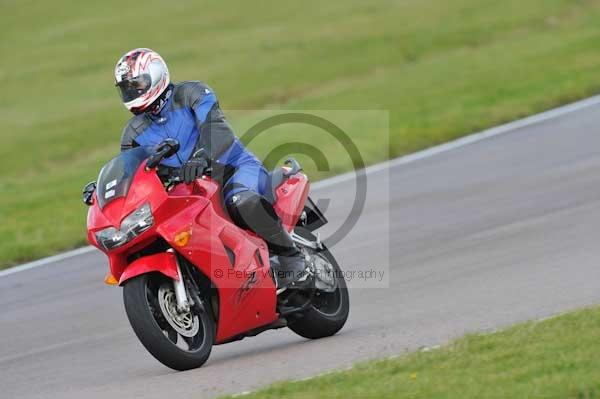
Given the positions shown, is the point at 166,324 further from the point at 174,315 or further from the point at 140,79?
the point at 140,79

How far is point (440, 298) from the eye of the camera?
8680mm

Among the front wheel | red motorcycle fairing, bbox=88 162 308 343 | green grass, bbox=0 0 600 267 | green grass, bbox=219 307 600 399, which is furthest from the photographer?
green grass, bbox=0 0 600 267

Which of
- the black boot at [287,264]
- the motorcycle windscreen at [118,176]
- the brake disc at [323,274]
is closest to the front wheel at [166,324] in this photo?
the motorcycle windscreen at [118,176]

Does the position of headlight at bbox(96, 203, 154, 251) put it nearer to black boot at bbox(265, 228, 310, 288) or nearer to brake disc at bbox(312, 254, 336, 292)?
black boot at bbox(265, 228, 310, 288)

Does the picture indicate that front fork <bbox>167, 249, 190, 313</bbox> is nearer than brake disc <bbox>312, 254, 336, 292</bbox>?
Yes

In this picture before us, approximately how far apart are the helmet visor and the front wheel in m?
1.20

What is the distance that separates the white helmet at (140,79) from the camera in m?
7.39

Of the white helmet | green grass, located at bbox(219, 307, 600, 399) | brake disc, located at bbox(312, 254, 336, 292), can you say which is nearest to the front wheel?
green grass, located at bbox(219, 307, 600, 399)

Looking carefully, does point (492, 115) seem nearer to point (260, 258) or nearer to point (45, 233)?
point (45, 233)

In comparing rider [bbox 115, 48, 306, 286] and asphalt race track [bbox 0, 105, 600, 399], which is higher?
rider [bbox 115, 48, 306, 286]

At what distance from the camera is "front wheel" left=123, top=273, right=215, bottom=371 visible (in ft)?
22.0

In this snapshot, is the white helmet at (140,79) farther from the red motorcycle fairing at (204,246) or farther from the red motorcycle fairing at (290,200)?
the red motorcycle fairing at (290,200)

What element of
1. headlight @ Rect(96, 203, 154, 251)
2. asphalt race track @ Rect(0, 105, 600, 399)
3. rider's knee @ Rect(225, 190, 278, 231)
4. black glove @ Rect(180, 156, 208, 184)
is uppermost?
black glove @ Rect(180, 156, 208, 184)

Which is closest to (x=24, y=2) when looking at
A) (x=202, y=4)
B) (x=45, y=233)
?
(x=202, y=4)
